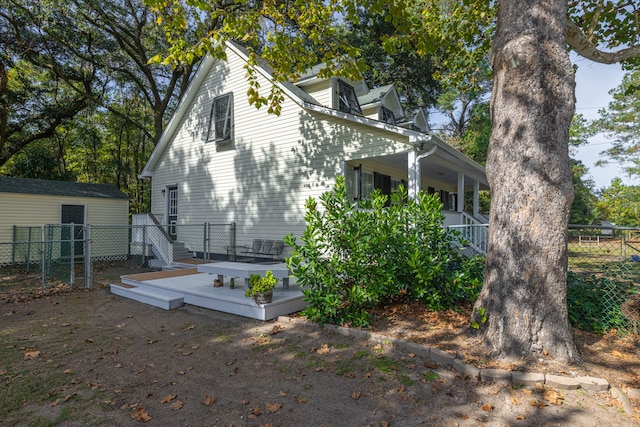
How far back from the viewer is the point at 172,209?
559 inches

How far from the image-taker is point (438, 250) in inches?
220

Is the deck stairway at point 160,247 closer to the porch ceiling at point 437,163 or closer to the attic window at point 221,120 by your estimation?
the attic window at point 221,120

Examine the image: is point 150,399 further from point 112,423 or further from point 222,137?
point 222,137

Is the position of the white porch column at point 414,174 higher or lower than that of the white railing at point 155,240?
higher

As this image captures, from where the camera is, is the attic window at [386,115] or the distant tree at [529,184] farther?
the attic window at [386,115]

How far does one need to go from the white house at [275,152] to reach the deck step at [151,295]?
409 centimetres

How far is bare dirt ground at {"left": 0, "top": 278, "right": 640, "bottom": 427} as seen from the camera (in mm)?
2959

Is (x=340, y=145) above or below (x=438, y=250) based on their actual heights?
above

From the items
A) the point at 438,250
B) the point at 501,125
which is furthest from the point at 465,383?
the point at 501,125

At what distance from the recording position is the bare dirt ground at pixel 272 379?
2.96 meters

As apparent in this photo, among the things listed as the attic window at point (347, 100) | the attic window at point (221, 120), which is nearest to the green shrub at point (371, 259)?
the attic window at point (347, 100)

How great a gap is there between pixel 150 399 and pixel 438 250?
175 inches

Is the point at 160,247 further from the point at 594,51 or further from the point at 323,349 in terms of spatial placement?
the point at 594,51

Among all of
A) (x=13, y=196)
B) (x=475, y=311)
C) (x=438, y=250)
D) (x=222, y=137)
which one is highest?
(x=222, y=137)
